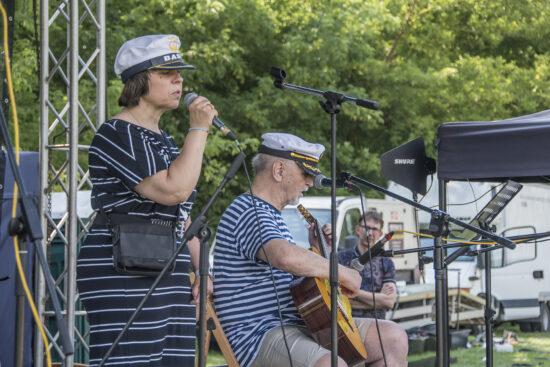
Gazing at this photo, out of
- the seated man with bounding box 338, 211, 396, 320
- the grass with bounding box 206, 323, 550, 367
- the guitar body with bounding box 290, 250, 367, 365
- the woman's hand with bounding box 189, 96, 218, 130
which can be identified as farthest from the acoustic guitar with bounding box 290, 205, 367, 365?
the grass with bounding box 206, 323, 550, 367

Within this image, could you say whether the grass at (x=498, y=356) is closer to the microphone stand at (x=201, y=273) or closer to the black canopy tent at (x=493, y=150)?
the black canopy tent at (x=493, y=150)

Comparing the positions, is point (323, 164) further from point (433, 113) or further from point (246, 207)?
point (246, 207)

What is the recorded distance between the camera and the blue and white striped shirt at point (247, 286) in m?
3.58

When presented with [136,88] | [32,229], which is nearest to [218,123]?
[136,88]

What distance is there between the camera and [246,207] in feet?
12.0

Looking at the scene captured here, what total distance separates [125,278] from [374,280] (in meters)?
4.45

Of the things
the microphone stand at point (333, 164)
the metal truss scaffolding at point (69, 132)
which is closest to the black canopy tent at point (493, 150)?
the microphone stand at point (333, 164)

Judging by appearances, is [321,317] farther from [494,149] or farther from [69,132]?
[69,132]

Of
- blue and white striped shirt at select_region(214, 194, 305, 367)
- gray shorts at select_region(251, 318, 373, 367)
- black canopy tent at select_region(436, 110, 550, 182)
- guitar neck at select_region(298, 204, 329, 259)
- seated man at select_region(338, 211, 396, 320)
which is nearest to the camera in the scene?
gray shorts at select_region(251, 318, 373, 367)

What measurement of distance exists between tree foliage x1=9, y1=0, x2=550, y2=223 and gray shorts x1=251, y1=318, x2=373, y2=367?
305 inches

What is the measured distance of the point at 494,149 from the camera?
14.0 feet

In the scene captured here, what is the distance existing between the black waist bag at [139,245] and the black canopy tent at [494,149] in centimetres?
209

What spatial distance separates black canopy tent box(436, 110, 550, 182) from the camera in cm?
418

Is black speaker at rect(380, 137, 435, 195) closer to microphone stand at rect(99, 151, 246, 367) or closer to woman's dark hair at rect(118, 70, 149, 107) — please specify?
woman's dark hair at rect(118, 70, 149, 107)
